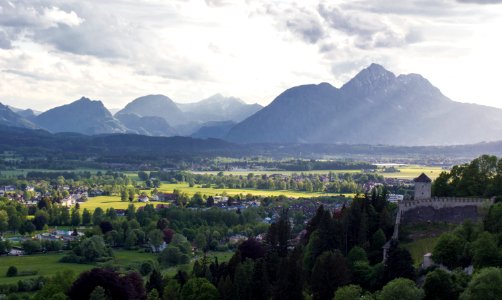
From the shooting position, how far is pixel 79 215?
114875 mm

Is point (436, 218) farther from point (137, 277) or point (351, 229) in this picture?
point (137, 277)

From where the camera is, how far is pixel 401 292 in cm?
4203

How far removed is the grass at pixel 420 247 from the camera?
54.8 metres

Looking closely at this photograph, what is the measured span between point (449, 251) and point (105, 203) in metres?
99.9

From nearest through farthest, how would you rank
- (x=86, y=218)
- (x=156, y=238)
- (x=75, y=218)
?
(x=156, y=238) → (x=75, y=218) → (x=86, y=218)

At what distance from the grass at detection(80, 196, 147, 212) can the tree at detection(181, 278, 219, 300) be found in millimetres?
78670

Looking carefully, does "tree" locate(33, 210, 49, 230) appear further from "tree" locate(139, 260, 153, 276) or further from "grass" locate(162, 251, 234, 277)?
"tree" locate(139, 260, 153, 276)

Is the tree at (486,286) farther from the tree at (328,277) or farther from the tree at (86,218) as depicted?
the tree at (86,218)

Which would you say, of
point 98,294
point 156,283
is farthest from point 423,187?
point 98,294

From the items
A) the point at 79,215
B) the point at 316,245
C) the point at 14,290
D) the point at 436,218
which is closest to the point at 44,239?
the point at 79,215

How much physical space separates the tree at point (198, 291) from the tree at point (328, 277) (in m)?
7.77

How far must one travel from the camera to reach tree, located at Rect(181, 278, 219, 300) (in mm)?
51625

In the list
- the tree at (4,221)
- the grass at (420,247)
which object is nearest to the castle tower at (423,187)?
the grass at (420,247)

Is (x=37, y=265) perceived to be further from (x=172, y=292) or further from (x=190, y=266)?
(x=172, y=292)
